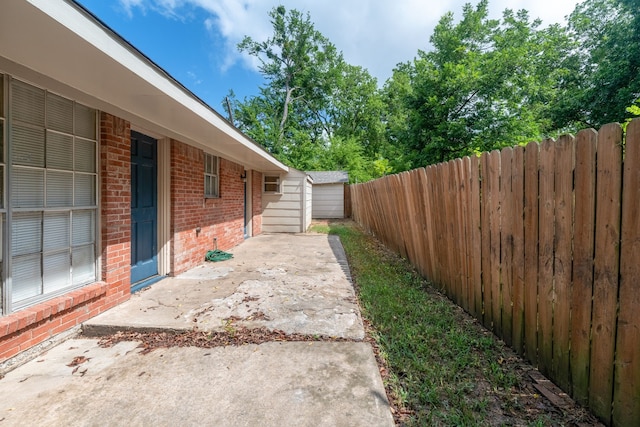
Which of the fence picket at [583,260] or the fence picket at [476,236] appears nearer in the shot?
the fence picket at [583,260]

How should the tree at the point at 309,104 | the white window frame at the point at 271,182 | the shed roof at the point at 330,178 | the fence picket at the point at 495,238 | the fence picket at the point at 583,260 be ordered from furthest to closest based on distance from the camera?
the tree at the point at 309,104 → the shed roof at the point at 330,178 → the white window frame at the point at 271,182 → the fence picket at the point at 495,238 → the fence picket at the point at 583,260

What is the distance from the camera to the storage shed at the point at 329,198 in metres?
17.7

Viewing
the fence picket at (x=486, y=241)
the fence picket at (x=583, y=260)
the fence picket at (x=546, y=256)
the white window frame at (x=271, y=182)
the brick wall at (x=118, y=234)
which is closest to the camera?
the fence picket at (x=583, y=260)

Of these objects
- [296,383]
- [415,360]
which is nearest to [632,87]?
[415,360]

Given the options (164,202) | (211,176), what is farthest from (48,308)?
(211,176)

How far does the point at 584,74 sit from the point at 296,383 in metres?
24.8

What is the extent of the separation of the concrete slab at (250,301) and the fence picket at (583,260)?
4.96 feet

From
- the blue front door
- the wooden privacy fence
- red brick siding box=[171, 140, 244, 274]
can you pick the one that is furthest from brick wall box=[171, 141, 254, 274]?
the wooden privacy fence

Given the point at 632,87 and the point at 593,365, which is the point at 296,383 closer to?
the point at 593,365

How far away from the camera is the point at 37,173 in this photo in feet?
8.39

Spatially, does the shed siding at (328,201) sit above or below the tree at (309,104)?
below

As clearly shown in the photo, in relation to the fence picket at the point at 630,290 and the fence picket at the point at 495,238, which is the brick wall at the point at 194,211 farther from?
the fence picket at the point at 630,290

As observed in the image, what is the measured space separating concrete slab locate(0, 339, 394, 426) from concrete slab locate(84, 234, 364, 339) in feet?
1.13

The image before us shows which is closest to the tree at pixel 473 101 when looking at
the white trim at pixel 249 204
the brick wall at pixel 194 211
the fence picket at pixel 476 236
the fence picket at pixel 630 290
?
the white trim at pixel 249 204
